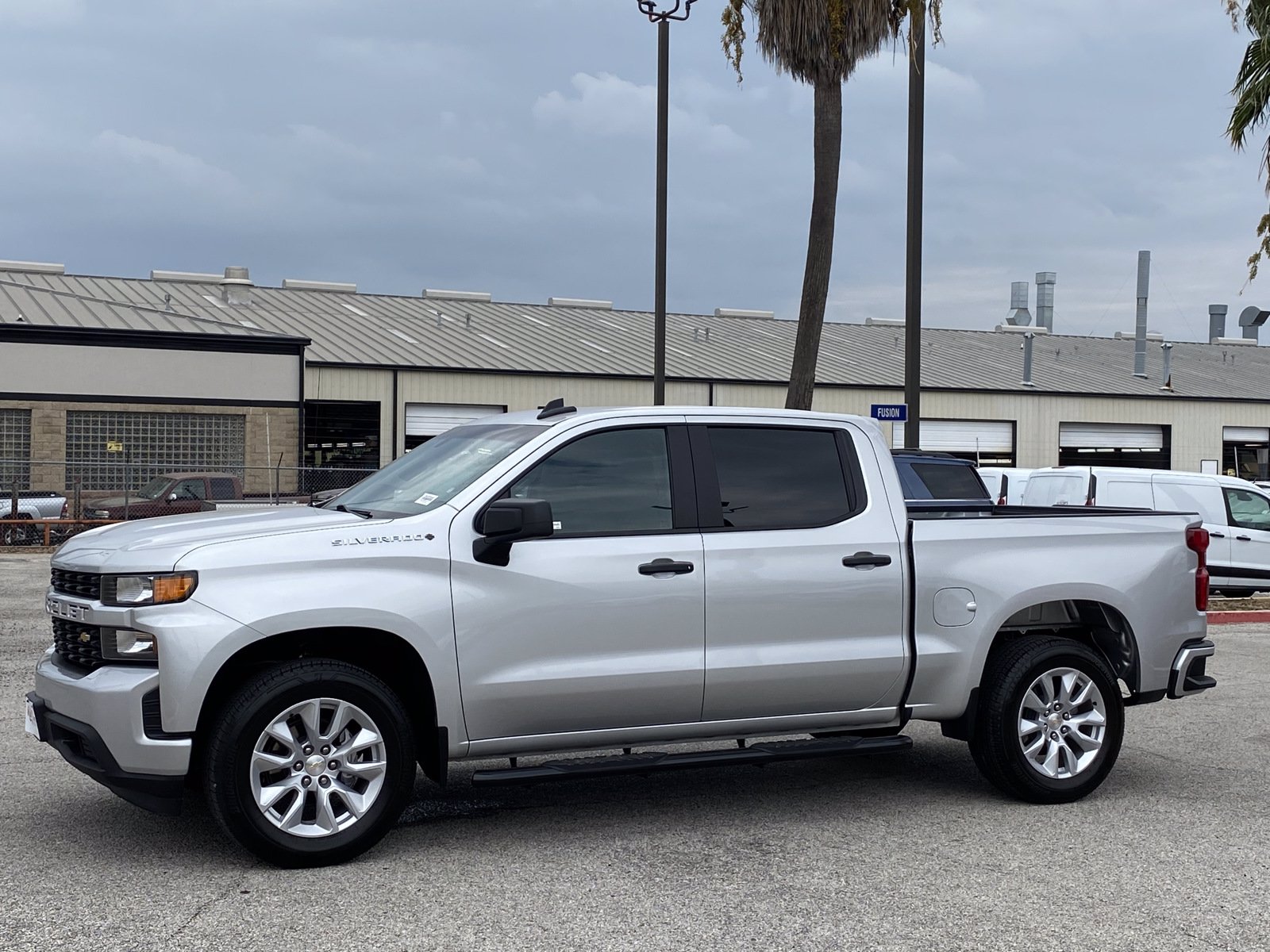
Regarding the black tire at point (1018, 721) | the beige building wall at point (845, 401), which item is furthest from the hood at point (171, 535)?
the beige building wall at point (845, 401)

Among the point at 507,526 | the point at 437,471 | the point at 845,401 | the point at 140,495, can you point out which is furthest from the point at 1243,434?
the point at 507,526

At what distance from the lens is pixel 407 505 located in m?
6.25

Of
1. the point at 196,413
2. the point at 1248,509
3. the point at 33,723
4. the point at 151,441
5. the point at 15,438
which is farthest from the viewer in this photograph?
the point at 196,413

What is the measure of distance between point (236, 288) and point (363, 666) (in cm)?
3975

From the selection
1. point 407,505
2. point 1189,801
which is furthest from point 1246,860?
point 407,505

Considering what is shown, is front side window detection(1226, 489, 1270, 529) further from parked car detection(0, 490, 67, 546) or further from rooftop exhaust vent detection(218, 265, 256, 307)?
rooftop exhaust vent detection(218, 265, 256, 307)

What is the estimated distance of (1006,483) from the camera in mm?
21203

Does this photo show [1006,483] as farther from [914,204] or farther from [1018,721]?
[1018,721]

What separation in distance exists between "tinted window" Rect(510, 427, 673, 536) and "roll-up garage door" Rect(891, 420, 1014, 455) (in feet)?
129

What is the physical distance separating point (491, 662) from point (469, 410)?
35004mm

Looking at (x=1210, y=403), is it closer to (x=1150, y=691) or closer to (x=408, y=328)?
(x=408, y=328)

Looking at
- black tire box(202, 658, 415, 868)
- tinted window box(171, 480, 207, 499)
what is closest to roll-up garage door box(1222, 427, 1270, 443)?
tinted window box(171, 480, 207, 499)

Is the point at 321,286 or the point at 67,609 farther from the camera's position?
the point at 321,286

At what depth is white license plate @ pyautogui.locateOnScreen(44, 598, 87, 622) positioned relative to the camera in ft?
18.6
